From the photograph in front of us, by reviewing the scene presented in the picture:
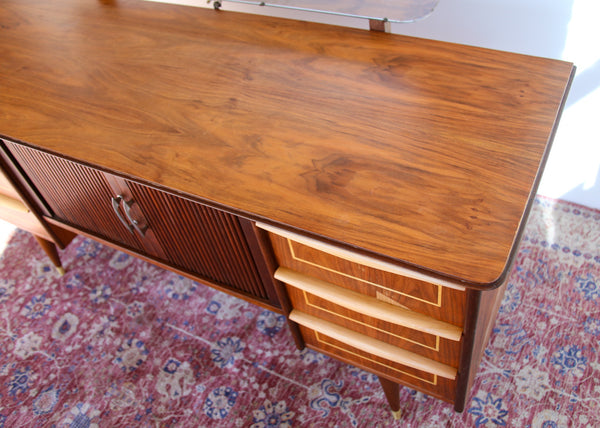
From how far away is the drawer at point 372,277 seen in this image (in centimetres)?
68

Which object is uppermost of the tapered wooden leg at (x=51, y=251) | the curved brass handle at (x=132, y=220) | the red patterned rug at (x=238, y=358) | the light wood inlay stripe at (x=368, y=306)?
the curved brass handle at (x=132, y=220)

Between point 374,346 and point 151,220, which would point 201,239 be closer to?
point 151,220

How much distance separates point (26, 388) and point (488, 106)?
3.98 ft

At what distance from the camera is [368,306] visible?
2.55 ft

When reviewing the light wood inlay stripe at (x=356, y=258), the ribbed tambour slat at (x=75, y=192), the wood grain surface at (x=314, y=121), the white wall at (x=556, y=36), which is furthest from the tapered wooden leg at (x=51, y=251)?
the light wood inlay stripe at (x=356, y=258)

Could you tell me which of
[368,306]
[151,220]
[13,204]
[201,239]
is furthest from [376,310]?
[13,204]

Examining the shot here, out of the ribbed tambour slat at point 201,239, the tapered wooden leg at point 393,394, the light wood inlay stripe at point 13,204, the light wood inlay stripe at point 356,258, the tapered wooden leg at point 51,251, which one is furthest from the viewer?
the tapered wooden leg at point 51,251

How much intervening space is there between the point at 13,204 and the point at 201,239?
0.59 metres

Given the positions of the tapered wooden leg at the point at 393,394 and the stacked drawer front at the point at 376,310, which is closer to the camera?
the stacked drawer front at the point at 376,310

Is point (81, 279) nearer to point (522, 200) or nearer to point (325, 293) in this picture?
point (325, 293)

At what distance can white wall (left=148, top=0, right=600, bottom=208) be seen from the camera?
1.05 m

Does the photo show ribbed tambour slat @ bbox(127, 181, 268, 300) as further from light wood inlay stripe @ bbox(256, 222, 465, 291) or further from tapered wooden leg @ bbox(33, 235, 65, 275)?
tapered wooden leg @ bbox(33, 235, 65, 275)

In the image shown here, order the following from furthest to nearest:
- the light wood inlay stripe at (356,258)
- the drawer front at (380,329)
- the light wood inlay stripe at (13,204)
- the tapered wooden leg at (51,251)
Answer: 1. the tapered wooden leg at (51,251)
2. the light wood inlay stripe at (13,204)
3. the drawer front at (380,329)
4. the light wood inlay stripe at (356,258)

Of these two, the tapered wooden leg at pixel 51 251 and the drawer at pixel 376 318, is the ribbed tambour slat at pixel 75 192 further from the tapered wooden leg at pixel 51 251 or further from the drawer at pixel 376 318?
the drawer at pixel 376 318
